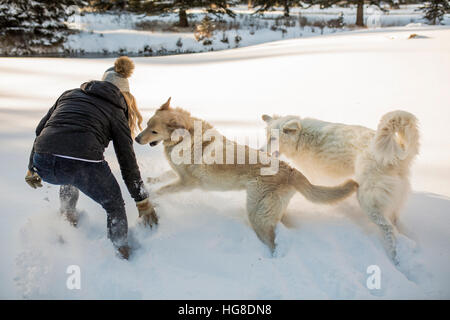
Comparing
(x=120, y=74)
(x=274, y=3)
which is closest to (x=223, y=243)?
(x=120, y=74)

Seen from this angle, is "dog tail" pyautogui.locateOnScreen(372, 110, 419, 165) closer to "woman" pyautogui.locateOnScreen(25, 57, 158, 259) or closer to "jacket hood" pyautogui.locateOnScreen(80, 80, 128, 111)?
"woman" pyautogui.locateOnScreen(25, 57, 158, 259)

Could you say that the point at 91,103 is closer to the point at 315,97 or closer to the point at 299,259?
the point at 299,259

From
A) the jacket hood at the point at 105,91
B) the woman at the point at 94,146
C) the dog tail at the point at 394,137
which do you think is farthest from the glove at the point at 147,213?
the dog tail at the point at 394,137

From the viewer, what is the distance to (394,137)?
96.4 inches

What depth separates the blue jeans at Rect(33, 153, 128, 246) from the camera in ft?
6.75

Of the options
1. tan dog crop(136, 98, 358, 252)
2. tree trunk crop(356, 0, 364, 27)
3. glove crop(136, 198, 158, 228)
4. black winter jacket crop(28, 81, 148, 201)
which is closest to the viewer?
black winter jacket crop(28, 81, 148, 201)

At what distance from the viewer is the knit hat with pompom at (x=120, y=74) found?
244cm

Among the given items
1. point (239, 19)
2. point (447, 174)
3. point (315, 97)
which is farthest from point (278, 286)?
point (239, 19)

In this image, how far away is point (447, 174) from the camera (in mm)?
3424

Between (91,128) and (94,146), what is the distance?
134 mm

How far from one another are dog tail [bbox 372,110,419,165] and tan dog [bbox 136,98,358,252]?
0.36 metres

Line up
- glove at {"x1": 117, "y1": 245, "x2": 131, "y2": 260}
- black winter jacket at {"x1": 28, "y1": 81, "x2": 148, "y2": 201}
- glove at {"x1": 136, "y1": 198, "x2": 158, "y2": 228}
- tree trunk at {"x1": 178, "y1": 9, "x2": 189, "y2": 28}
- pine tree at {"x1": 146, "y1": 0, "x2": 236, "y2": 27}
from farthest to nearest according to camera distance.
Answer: tree trunk at {"x1": 178, "y1": 9, "x2": 189, "y2": 28}, pine tree at {"x1": 146, "y1": 0, "x2": 236, "y2": 27}, glove at {"x1": 136, "y1": 198, "x2": 158, "y2": 228}, glove at {"x1": 117, "y1": 245, "x2": 131, "y2": 260}, black winter jacket at {"x1": 28, "y1": 81, "x2": 148, "y2": 201}

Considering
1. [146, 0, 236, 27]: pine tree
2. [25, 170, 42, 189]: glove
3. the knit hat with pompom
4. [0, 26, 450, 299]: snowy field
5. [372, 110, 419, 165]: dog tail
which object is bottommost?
[0, 26, 450, 299]: snowy field

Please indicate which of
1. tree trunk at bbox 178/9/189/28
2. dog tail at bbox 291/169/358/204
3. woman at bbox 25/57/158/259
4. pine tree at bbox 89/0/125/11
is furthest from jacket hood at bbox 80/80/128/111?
pine tree at bbox 89/0/125/11
